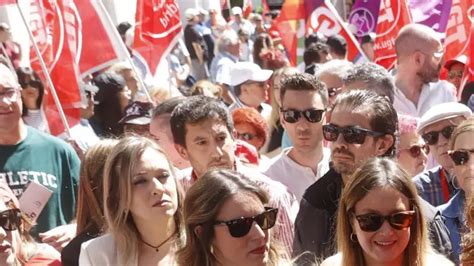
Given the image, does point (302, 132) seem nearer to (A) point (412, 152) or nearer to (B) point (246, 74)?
(A) point (412, 152)

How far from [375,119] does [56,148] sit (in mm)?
2308

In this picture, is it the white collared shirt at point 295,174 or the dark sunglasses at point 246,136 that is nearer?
the white collared shirt at point 295,174

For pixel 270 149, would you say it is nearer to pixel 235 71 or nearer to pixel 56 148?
pixel 235 71

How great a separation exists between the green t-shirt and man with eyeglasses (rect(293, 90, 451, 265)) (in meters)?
2.00

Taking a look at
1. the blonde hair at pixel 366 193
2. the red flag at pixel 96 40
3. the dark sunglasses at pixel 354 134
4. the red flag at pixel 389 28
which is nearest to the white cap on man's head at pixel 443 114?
the dark sunglasses at pixel 354 134

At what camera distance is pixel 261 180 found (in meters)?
5.68

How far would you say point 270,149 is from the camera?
1025 centimetres

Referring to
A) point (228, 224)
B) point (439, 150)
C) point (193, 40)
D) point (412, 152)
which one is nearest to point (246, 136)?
point (412, 152)

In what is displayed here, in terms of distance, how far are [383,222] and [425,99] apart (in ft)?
13.8

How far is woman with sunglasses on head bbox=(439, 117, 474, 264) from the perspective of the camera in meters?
5.36

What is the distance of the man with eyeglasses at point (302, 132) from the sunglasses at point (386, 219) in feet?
6.35

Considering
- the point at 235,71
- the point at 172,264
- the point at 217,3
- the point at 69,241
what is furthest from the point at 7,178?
the point at 217,3

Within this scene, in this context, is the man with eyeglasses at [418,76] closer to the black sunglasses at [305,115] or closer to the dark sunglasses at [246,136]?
the dark sunglasses at [246,136]

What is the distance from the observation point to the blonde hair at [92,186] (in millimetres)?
5703
